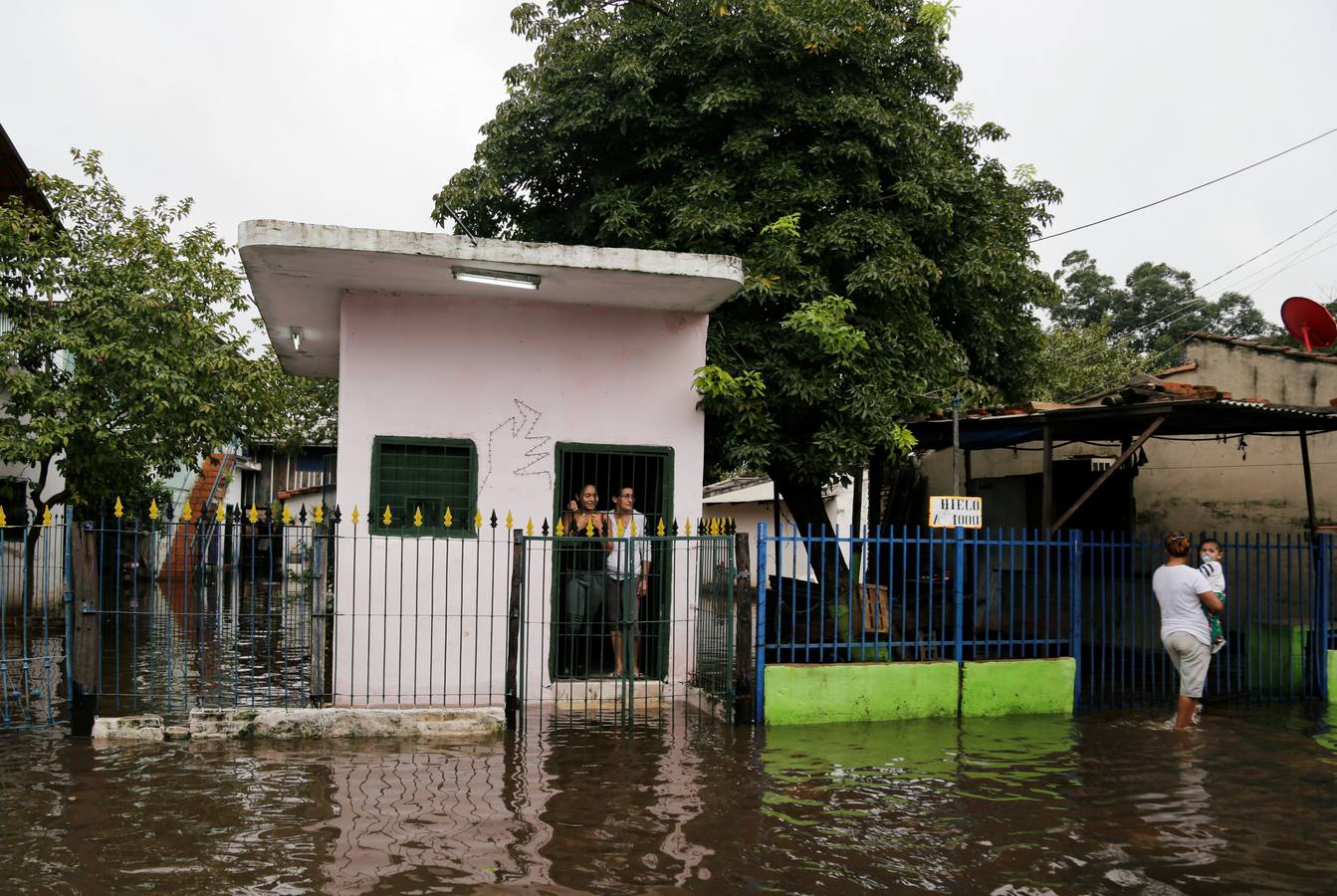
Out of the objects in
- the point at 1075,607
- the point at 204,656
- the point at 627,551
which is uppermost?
the point at 627,551

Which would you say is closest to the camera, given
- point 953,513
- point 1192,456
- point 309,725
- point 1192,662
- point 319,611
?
point 309,725

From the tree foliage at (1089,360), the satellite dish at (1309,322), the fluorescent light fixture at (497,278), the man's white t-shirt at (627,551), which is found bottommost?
the man's white t-shirt at (627,551)

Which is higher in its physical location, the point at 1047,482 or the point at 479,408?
the point at 479,408

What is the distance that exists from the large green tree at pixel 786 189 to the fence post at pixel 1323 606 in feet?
13.5

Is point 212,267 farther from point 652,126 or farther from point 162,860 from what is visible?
point 162,860

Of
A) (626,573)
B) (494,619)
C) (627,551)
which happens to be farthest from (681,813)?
(494,619)

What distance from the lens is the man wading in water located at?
947 cm

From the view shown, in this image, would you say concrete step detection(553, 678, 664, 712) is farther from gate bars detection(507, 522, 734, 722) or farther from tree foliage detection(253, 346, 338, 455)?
tree foliage detection(253, 346, 338, 455)

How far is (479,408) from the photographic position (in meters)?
10.0

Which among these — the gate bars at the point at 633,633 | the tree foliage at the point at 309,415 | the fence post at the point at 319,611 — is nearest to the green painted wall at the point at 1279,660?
the gate bars at the point at 633,633

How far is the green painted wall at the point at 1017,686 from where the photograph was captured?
10023mm

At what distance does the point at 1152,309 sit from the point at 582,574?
45989mm

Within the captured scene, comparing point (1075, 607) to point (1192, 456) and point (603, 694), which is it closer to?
point (603, 694)

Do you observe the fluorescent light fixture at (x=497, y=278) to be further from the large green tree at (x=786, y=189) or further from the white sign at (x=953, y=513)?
the white sign at (x=953, y=513)
